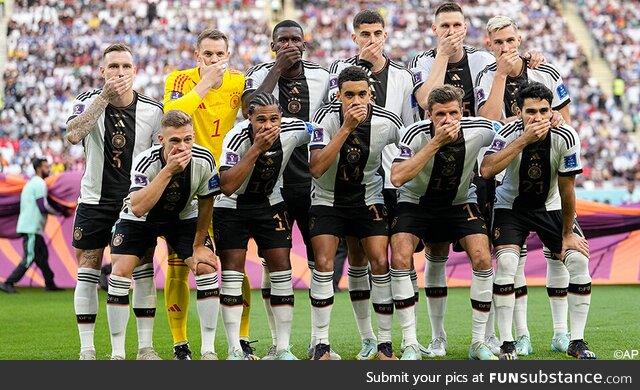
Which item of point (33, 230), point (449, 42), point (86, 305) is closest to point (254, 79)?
point (449, 42)

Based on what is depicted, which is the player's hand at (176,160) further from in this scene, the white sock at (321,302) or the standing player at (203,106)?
the white sock at (321,302)

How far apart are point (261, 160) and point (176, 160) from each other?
0.70m

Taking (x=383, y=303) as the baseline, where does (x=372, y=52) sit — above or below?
above

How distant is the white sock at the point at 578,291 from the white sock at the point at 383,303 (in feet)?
4.47

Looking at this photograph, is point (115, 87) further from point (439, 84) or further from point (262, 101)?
point (439, 84)

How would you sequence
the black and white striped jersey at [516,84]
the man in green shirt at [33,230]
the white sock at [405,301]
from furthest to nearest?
the man in green shirt at [33,230], the black and white striped jersey at [516,84], the white sock at [405,301]

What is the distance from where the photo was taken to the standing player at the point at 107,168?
7582mm

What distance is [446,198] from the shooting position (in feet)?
24.9

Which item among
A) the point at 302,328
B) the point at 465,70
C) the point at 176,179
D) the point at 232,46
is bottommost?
the point at 302,328

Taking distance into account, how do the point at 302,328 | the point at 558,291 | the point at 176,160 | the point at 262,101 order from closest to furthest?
the point at 176,160 → the point at 262,101 → the point at 558,291 → the point at 302,328

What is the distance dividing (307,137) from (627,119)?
2518 centimetres

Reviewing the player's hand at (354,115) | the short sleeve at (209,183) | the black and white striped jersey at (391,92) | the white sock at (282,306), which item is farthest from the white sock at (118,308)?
the black and white striped jersey at (391,92)

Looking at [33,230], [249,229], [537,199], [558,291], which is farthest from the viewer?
[33,230]
